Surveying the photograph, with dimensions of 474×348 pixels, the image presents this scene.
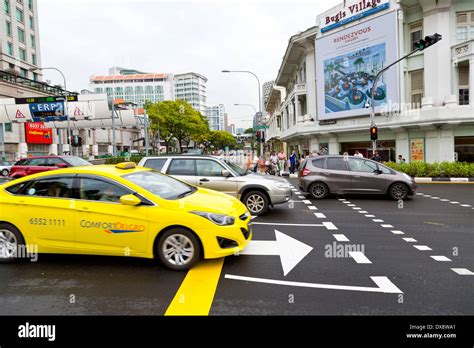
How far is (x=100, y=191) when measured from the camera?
16.7 ft

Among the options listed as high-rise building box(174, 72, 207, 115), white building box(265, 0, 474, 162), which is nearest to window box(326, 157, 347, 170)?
white building box(265, 0, 474, 162)

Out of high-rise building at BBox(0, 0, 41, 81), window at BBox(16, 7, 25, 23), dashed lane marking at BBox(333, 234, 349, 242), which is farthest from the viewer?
window at BBox(16, 7, 25, 23)

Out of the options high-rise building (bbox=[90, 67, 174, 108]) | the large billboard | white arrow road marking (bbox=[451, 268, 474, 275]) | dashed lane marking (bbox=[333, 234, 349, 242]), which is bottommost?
white arrow road marking (bbox=[451, 268, 474, 275])

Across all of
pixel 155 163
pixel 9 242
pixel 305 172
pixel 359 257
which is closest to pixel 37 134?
pixel 155 163

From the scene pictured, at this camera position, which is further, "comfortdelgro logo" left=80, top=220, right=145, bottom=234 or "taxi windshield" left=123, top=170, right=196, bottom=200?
"taxi windshield" left=123, top=170, right=196, bottom=200

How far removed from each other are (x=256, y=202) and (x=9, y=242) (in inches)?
214

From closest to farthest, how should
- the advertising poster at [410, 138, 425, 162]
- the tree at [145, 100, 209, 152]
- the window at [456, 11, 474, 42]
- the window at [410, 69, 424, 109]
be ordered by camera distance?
the window at [456, 11, 474, 42]
the advertising poster at [410, 138, 425, 162]
the window at [410, 69, 424, 109]
the tree at [145, 100, 209, 152]

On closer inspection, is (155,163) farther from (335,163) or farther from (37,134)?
(37,134)

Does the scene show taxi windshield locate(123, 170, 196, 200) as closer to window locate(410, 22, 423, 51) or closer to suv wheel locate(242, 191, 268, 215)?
suv wheel locate(242, 191, 268, 215)

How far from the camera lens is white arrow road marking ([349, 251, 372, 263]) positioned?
5180 mm

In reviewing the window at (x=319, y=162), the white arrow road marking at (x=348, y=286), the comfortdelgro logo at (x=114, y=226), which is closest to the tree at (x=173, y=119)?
the window at (x=319, y=162)

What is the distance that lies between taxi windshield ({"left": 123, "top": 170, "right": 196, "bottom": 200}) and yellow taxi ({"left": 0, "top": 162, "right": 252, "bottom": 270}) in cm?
2
